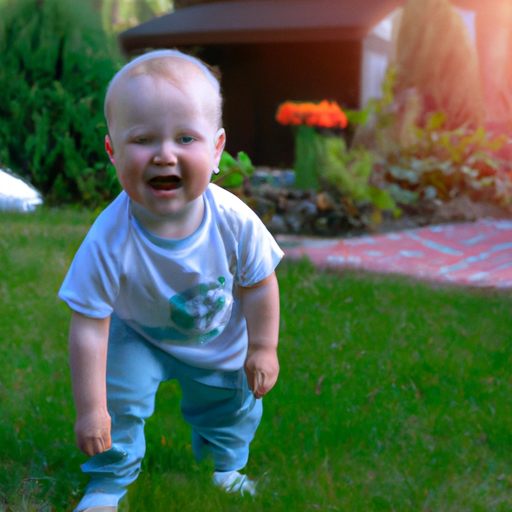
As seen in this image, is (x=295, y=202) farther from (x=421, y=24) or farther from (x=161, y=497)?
(x=161, y=497)

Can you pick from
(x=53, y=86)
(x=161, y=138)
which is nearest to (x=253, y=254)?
(x=161, y=138)

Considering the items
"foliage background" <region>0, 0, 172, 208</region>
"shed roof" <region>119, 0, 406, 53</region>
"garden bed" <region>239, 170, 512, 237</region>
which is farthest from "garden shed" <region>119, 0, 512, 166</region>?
"garden bed" <region>239, 170, 512, 237</region>

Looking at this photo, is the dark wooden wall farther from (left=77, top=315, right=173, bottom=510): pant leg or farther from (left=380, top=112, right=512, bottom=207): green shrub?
(left=77, top=315, right=173, bottom=510): pant leg

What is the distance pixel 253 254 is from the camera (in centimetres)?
183

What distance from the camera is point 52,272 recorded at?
417 centimetres

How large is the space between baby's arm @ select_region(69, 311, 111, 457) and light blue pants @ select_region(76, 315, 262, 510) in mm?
168

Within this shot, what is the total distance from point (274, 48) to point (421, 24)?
1.93 m

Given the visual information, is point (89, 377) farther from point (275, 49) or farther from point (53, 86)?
point (275, 49)

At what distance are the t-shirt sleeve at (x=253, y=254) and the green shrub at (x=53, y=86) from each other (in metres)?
4.66

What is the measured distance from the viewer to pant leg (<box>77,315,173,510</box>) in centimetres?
183

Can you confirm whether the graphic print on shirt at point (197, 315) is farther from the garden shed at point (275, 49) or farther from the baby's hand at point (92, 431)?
the garden shed at point (275, 49)

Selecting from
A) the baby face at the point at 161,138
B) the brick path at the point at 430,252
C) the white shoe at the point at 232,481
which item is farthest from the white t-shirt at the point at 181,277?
the brick path at the point at 430,252

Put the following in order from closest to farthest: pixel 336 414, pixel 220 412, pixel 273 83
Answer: pixel 220 412 → pixel 336 414 → pixel 273 83

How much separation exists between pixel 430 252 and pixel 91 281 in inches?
172
